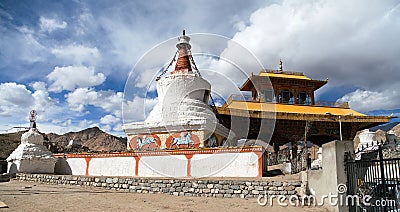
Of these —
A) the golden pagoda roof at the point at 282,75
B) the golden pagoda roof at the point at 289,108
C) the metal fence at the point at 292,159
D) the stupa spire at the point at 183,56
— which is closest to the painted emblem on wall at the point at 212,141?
the metal fence at the point at 292,159

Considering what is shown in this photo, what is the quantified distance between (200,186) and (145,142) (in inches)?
260

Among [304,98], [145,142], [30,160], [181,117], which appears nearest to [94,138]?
[30,160]

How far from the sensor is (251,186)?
12.0 meters

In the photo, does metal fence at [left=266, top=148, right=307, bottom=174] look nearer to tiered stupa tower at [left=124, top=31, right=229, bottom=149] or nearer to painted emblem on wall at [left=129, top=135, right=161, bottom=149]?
tiered stupa tower at [left=124, top=31, right=229, bottom=149]

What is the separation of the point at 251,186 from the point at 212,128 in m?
5.91

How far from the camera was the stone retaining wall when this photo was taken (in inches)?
458

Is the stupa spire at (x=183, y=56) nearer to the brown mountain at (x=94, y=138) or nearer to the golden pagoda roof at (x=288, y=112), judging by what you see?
the golden pagoda roof at (x=288, y=112)

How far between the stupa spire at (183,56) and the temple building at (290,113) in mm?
3919

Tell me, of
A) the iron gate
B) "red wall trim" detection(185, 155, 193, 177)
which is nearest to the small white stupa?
"red wall trim" detection(185, 155, 193, 177)

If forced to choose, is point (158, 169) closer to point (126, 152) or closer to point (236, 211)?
point (126, 152)

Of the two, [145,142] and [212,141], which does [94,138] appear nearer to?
[145,142]
